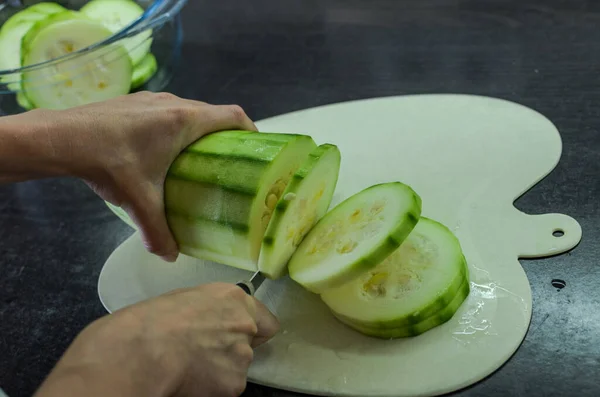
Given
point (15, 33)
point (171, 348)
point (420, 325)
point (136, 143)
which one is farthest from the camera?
point (15, 33)

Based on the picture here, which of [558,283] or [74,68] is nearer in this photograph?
[558,283]

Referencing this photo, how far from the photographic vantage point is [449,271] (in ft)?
4.64

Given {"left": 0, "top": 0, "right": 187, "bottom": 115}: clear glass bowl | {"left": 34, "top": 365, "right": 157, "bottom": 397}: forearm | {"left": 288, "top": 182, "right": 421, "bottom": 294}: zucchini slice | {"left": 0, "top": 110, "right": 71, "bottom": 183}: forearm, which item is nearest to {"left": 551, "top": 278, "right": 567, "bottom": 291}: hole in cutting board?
{"left": 288, "top": 182, "right": 421, "bottom": 294}: zucchini slice

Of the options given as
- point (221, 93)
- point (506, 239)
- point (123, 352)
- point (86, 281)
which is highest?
point (123, 352)

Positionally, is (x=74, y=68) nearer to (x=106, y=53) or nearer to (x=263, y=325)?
(x=106, y=53)

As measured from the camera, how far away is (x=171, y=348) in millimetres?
1139

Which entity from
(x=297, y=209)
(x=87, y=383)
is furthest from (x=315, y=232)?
(x=87, y=383)

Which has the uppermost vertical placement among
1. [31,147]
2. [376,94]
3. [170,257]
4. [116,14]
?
[31,147]

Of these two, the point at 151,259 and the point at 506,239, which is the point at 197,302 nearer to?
the point at 151,259

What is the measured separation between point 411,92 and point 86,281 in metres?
1.22

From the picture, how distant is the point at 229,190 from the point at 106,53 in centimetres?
84

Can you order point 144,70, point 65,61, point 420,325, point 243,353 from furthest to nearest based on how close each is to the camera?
1. point 144,70
2. point 65,61
3. point 420,325
4. point 243,353

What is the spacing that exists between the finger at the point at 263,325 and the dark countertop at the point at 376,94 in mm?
115

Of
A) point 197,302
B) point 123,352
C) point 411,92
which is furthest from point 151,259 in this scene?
point 411,92
